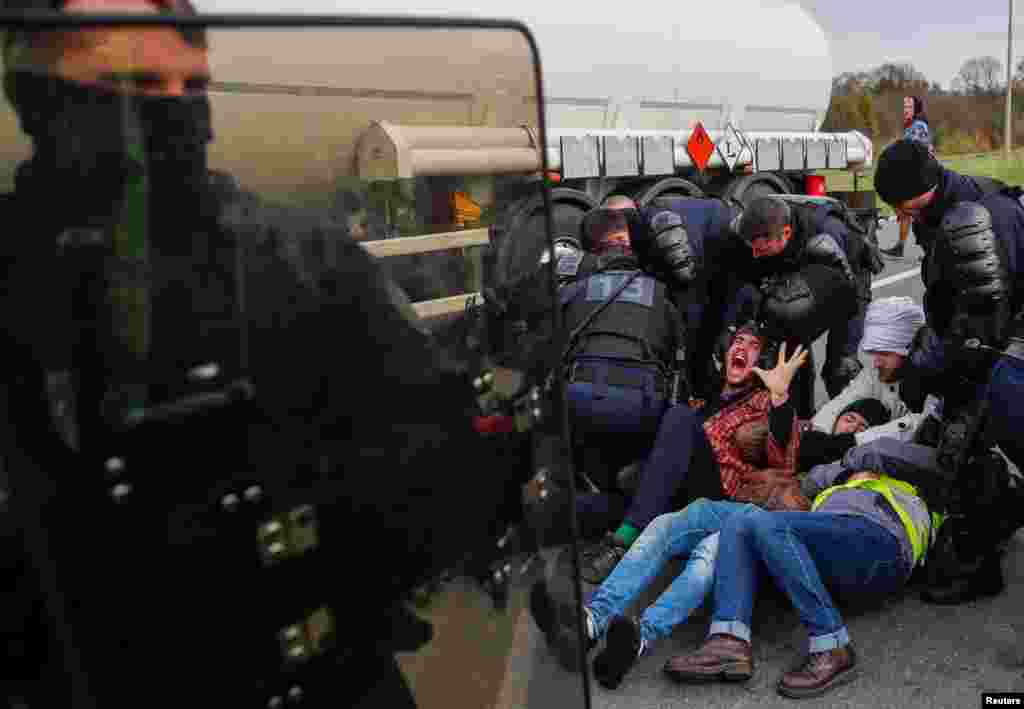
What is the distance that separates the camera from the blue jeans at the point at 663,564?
3.03m

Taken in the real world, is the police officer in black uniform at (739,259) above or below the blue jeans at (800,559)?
above

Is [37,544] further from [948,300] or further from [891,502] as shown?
[948,300]

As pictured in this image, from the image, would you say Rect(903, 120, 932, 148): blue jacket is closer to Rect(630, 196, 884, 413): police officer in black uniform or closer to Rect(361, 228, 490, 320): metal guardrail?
Rect(630, 196, 884, 413): police officer in black uniform

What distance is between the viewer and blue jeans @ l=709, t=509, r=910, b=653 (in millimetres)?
2936

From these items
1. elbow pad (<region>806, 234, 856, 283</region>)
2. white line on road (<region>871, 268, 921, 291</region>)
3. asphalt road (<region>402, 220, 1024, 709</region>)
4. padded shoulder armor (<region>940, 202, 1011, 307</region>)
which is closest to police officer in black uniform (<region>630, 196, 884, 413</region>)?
elbow pad (<region>806, 234, 856, 283</region>)

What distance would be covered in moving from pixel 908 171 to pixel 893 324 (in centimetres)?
67

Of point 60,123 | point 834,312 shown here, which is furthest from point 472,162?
point 834,312

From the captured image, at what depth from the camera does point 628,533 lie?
355cm

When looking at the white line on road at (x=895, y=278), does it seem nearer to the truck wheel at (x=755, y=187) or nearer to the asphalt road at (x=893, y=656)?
the truck wheel at (x=755, y=187)

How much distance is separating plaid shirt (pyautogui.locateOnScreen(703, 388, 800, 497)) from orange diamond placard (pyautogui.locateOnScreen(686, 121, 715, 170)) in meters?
6.09

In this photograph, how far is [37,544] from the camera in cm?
102

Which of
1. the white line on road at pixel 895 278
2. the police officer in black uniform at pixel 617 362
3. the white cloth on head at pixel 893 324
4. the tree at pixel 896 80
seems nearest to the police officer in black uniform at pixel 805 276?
the white cloth on head at pixel 893 324

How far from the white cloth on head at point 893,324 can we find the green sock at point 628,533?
3.63ft

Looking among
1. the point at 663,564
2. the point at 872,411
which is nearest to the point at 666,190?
the point at 872,411
